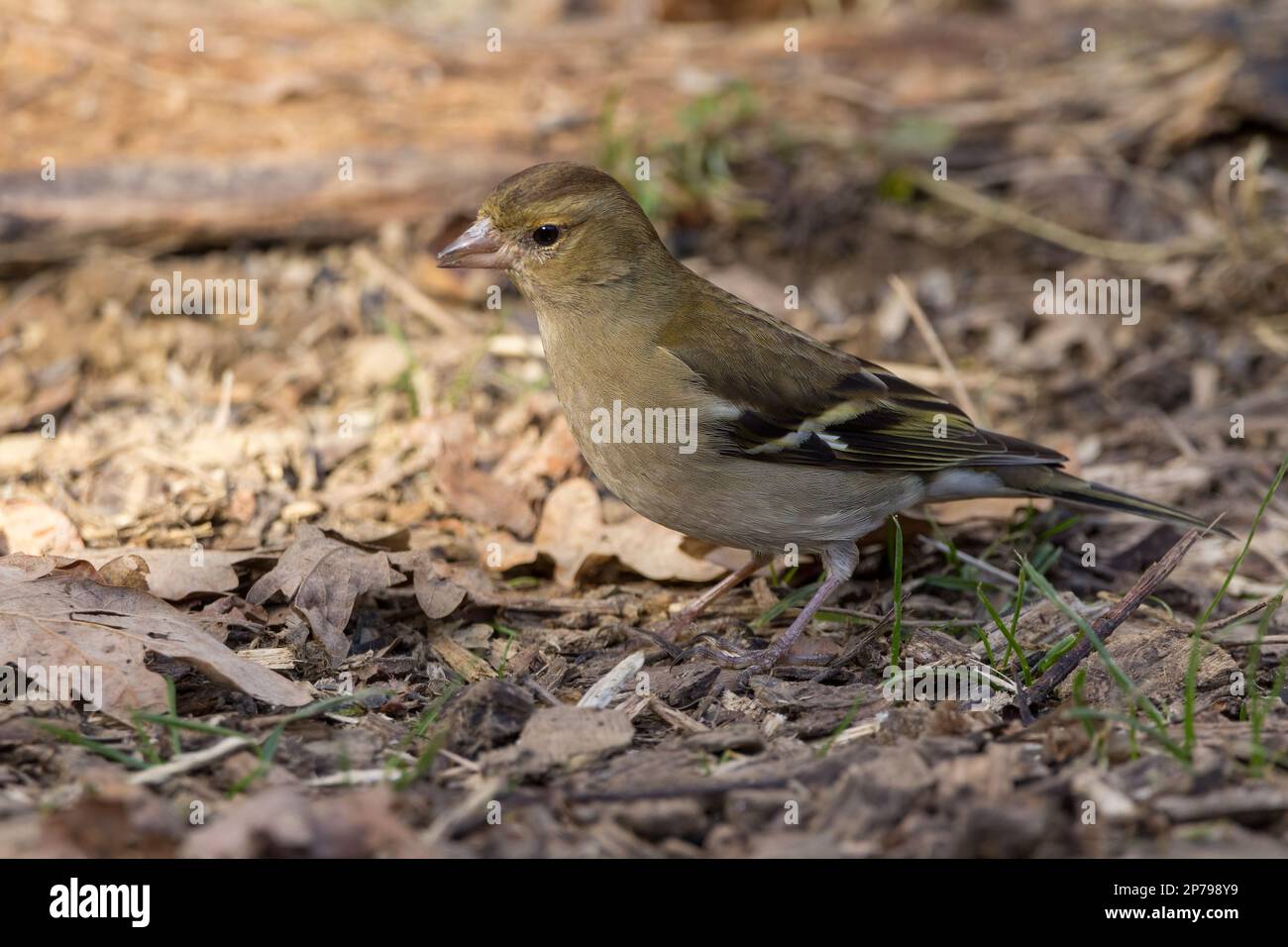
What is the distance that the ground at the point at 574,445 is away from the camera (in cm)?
345

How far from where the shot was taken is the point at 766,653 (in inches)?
183

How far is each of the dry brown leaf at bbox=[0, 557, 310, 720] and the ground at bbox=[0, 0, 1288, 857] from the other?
16 mm

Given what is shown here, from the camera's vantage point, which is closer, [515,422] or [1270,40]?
[515,422]

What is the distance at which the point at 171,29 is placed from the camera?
7.83m

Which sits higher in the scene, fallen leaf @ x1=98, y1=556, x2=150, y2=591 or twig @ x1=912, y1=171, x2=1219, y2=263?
twig @ x1=912, y1=171, x2=1219, y2=263

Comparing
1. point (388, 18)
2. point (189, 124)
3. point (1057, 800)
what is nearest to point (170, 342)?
point (189, 124)

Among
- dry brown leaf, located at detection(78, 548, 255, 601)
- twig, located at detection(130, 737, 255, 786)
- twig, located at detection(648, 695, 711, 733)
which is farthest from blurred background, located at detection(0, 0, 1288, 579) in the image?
twig, located at detection(130, 737, 255, 786)

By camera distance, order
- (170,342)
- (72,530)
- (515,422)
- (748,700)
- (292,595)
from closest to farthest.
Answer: (748,700) < (292,595) < (72,530) < (515,422) < (170,342)

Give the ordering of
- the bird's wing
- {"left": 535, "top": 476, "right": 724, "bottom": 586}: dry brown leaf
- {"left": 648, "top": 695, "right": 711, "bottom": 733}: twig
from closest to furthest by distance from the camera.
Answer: {"left": 648, "top": 695, "right": 711, "bottom": 733}: twig, the bird's wing, {"left": 535, "top": 476, "right": 724, "bottom": 586}: dry brown leaf

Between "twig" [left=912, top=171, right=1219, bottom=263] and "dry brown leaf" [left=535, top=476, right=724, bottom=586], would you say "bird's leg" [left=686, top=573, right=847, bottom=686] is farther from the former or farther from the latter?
"twig" [left=912, top=171, right=1219, bottom=263]

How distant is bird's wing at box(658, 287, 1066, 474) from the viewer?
5059mm

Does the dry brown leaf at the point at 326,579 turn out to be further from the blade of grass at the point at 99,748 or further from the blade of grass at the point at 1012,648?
the blade of grass at the point at 1012,648

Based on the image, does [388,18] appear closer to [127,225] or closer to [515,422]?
[127,225]

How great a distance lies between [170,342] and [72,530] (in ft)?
7.60
